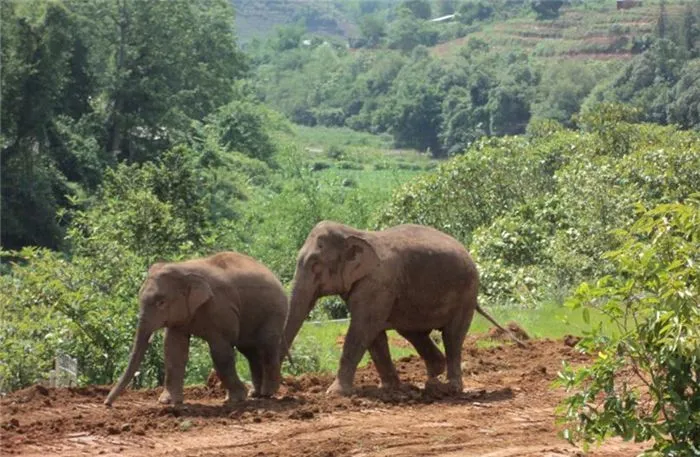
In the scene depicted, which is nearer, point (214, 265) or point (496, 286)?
point (214, 265)

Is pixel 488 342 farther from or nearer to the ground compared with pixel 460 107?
farther from the ground

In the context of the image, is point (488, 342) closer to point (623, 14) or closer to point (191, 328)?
point (191, 328)

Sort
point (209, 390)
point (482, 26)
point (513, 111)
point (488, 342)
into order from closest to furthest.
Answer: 1. point (209, 390)
2. point (488, 342)
3. point (513, 111)
4. point (482, 26)

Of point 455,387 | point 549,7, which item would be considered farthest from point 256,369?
point 549,7

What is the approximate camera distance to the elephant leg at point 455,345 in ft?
55.3

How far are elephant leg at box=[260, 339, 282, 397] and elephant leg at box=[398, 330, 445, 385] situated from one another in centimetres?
165

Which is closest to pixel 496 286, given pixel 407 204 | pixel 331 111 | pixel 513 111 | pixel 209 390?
pixel 407 204

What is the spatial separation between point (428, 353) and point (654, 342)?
7.04 meters

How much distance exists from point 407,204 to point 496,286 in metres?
6.36

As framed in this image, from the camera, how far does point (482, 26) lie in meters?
162

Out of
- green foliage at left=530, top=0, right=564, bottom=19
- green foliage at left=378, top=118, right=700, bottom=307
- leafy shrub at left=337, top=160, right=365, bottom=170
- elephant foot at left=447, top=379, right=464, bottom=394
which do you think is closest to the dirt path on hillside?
elephant foot at left=447, top=379, right=464, bottom=394

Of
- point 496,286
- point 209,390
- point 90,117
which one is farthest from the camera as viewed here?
point 90,117


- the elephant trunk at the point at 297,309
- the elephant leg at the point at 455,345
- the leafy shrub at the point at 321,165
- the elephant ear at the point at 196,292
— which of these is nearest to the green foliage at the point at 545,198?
the elephant leg at the point at 455,345

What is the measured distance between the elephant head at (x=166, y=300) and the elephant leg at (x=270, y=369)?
1.04m
